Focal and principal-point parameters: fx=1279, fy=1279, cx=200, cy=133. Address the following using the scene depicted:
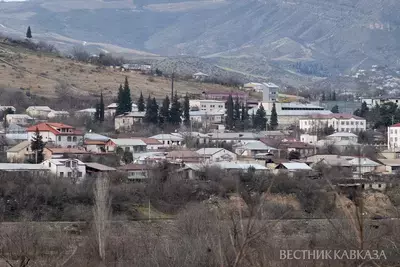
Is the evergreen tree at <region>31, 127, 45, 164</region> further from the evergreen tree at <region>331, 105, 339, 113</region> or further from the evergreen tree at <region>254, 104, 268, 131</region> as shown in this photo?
the evergreen tree at <region>331, 105, 339, 113</region>

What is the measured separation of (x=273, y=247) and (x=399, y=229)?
3630 millimetres

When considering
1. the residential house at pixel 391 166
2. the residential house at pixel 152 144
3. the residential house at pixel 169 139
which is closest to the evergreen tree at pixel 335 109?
the residential house at pixel 169 139

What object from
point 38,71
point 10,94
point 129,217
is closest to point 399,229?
point 129,217

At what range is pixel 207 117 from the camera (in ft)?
184

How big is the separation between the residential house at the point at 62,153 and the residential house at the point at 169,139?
597 centimetres

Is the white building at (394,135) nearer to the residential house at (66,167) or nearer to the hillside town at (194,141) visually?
the hillside town at (194,141)

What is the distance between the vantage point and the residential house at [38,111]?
2061 inches

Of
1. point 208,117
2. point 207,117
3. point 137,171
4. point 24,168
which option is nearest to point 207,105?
point 208,117

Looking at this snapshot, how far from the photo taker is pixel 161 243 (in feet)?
82.6

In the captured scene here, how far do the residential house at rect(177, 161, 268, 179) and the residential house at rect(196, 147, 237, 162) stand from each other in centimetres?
136

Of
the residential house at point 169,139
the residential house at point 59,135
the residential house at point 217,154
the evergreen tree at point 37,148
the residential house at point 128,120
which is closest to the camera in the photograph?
the evergreen tree at point 37,148

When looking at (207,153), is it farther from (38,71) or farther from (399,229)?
(38,71)

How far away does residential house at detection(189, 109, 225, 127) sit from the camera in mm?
55094

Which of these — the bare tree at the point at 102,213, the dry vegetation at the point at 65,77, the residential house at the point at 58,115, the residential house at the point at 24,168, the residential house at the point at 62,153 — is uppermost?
the dry vegetation at the point at 65,77
